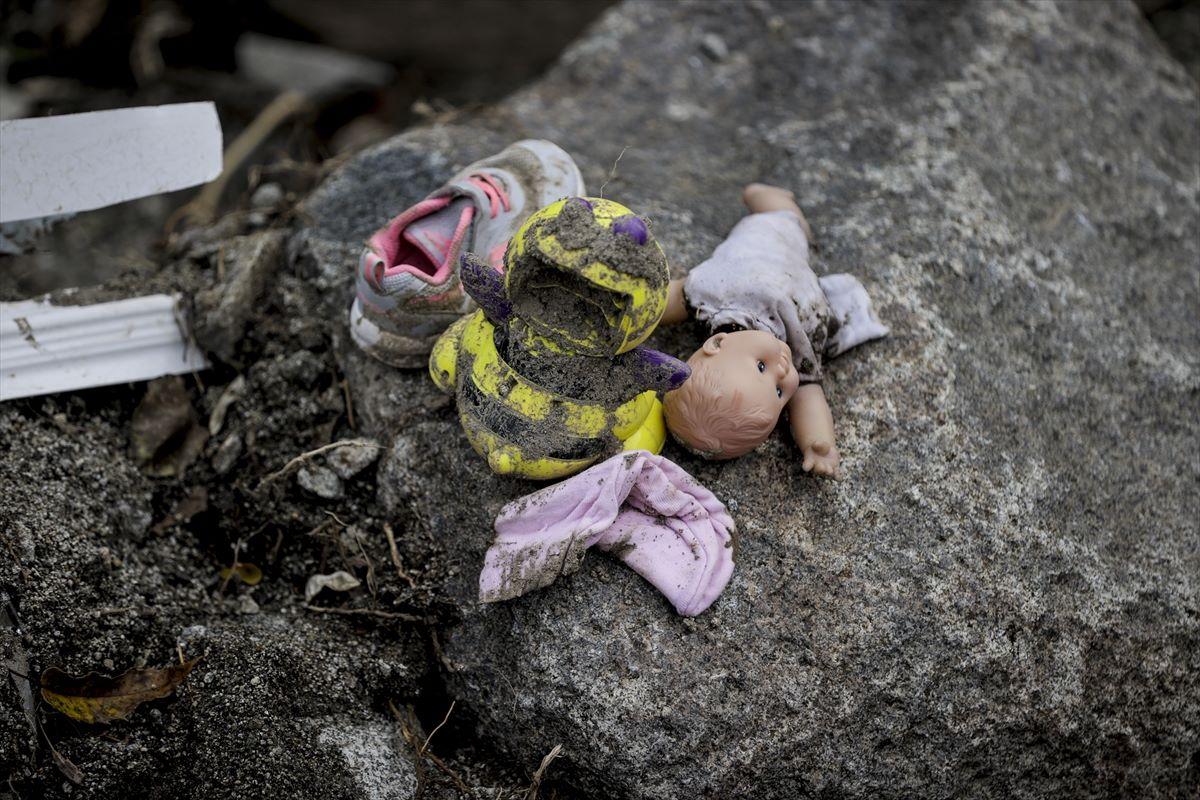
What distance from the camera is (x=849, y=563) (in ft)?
7.47

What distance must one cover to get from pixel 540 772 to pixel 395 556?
59cm

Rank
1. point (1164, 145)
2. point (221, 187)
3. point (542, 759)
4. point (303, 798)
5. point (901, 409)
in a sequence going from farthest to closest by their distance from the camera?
point (221, 187), point (1164, 145), point (901, 409), point (542, 759), point (303, 798)

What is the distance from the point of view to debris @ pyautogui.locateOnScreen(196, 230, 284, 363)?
2.71 meters

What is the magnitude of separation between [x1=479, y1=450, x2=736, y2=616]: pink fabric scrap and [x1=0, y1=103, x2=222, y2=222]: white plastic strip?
1.31 meters

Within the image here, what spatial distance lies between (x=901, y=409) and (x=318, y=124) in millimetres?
3197

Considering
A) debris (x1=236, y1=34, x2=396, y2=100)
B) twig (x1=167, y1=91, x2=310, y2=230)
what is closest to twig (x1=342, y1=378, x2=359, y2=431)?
twig (x1=167, y1=91, x2=310, y2=230)

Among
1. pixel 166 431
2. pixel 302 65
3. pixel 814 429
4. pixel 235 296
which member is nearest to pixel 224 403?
pixel 166 431

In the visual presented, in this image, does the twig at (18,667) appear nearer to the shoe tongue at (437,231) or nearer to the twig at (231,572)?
the twig at (231,572)

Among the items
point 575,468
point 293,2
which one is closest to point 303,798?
point 575,468

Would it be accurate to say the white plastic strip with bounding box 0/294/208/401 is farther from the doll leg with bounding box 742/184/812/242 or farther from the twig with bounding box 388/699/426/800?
the doll leg with bounding box 742/184/812/242

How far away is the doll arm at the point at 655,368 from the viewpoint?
2.09m

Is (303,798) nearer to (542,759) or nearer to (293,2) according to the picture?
(542,759)

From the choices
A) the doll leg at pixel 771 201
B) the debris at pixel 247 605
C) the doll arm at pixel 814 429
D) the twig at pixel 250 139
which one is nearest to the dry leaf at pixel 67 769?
the debris at pixel 247 605

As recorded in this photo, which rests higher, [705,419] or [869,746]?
[705,419]
